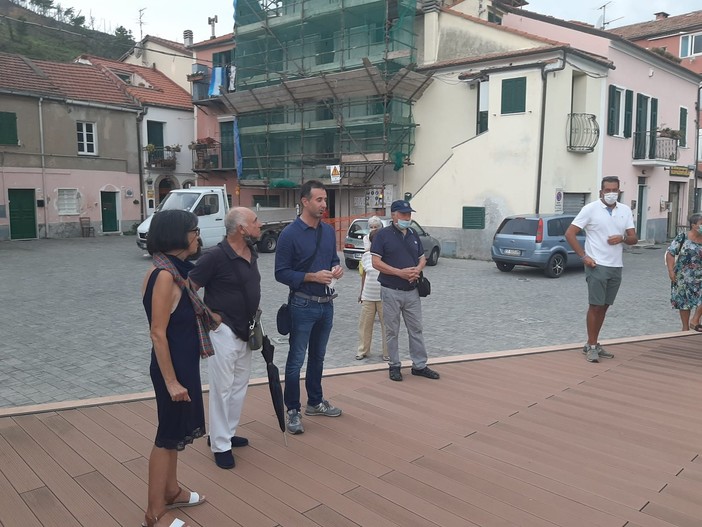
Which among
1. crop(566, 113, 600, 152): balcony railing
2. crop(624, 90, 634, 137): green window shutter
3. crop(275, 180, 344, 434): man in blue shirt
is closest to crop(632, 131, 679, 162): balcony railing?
crop(624, 90, 634, 137): green window shutter

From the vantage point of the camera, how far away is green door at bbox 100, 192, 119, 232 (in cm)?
2720

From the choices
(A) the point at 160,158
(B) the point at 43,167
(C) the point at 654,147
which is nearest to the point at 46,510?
(B) the point at 43,167

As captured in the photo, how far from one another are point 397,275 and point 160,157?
26.6 meters

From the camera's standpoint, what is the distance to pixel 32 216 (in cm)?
2452

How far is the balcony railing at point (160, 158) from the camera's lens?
28.7m

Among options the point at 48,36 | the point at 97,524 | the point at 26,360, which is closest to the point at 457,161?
the point at 26,360

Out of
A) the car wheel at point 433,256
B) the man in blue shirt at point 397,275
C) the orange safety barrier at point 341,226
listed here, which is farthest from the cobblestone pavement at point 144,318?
the orange safety barrier at point 341,226

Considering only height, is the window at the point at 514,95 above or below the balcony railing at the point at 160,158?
above

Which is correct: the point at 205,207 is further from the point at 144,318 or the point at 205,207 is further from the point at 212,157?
the point at 212,157

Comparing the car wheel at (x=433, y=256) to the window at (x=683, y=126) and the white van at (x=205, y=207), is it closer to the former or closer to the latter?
the white van at (x=205, y=207)

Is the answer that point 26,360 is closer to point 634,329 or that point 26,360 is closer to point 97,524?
point 97,524

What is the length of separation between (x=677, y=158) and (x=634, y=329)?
66.2 ft

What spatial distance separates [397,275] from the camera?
18.1ft

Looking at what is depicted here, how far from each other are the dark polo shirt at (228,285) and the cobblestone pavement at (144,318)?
2.37 metres
